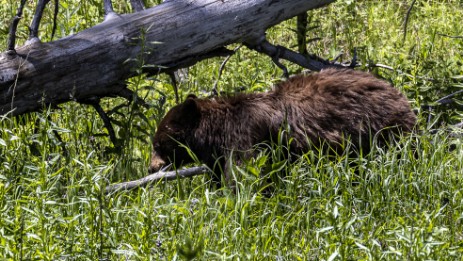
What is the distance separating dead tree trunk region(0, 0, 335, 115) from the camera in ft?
19.4

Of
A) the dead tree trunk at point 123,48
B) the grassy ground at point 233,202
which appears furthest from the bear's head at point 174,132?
the dead tree trunk at point 123,48

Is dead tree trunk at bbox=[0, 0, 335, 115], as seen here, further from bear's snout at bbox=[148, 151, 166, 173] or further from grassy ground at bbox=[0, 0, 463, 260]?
bear's snout at bbox=[148, 151, 166, 173]

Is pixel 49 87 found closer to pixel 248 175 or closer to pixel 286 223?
pixel 248 175

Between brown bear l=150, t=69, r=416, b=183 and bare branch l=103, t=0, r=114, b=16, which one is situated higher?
bare branch l=103, t=0, r=114, b=16

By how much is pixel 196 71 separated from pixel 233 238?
3.77 meters

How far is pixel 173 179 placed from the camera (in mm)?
5984

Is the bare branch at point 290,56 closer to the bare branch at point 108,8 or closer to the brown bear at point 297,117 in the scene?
the brown bear at point 297,117

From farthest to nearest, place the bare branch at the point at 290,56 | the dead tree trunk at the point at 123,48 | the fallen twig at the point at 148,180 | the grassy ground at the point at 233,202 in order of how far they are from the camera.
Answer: the bare branch at the point at 290,56
the dead tree trunk at the point at 123,48
the fallen twig at the point at 148,180
the grassy ground at the point at 233,202

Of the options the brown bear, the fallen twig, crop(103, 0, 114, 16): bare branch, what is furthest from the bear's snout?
crop(103, 0, 114, 16): bare branch

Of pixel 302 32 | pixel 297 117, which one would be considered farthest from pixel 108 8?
pixel 302 32

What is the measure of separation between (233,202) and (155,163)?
4.69 ft

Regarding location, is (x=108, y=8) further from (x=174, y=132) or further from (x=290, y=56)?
(x=290, y=56)

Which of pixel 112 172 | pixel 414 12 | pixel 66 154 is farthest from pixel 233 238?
pixel 414 12

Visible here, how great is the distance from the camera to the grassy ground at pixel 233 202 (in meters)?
4.50
